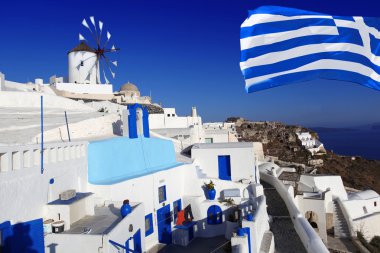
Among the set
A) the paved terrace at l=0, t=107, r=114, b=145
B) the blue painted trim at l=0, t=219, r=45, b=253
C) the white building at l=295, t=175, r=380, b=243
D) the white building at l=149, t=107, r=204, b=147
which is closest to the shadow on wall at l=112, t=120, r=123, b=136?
the paved terrace at l=0, t=107, r=114, b=145

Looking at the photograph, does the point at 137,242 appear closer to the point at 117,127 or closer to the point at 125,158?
the point at 125,158

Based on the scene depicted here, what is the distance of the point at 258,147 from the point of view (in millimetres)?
42312

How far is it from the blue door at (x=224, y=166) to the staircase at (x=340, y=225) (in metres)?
8.95

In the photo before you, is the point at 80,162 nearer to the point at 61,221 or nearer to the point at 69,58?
the point at 61,221

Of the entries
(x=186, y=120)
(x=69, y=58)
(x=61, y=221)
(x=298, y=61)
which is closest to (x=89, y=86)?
(x=69, y=58)

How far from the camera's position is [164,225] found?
15.3 m

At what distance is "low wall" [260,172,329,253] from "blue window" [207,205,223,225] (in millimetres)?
3499

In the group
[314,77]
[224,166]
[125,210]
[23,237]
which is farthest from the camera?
[224,166]

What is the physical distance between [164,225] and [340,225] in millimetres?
13454

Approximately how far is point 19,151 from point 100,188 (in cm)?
436

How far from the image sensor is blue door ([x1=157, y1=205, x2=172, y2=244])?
1505 cm

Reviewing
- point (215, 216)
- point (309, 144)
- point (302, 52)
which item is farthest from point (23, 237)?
point (309, 144)

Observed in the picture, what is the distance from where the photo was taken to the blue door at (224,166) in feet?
63.7

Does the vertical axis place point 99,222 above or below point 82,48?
below
